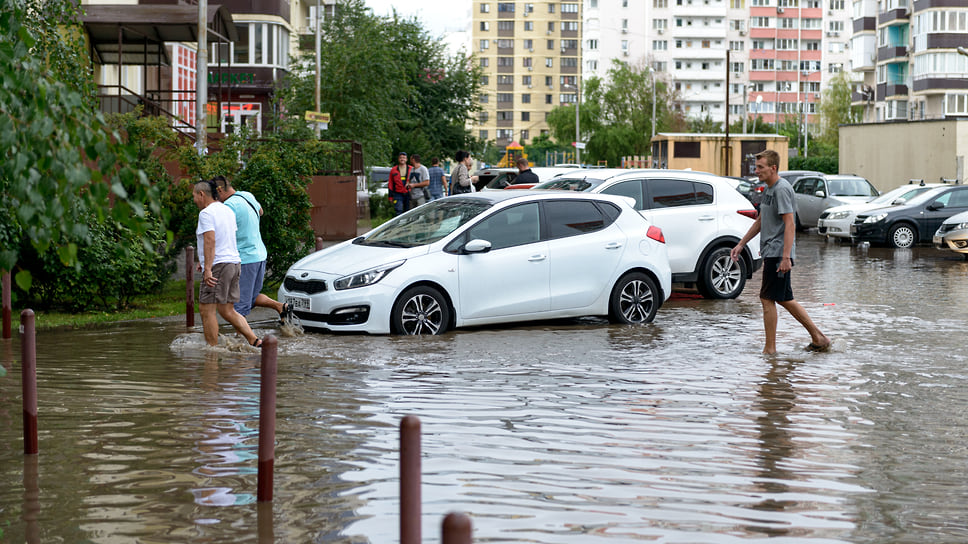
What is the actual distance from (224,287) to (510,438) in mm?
4756

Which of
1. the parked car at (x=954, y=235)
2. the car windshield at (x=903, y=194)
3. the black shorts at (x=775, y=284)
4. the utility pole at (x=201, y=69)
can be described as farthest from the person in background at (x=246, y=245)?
the car windshield at (x=903, y=194)

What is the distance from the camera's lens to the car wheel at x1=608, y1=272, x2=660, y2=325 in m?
14.7

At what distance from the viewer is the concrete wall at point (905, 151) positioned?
44.6m

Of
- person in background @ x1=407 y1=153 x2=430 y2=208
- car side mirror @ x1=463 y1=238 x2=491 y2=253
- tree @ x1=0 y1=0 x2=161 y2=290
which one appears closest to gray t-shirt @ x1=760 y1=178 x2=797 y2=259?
car side mirror @ x1=463 y1=238 x2=491 y2=253

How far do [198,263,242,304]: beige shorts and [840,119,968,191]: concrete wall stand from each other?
120ft

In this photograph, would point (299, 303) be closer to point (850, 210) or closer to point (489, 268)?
point (489, 268)

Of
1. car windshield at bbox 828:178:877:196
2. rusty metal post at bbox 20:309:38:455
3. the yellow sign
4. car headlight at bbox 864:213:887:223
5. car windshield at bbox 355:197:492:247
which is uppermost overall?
the yellow sign

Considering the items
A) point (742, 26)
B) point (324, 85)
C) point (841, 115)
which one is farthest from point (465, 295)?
point (742, 26)

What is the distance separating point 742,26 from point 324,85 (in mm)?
112275

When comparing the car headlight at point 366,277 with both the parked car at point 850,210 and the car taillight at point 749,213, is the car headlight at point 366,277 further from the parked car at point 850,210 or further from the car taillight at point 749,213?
the parked car at point 850,210

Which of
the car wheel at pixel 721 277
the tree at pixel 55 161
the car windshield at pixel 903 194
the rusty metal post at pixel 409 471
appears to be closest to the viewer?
the rusty metal post at pixel 409 471

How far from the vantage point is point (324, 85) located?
43594mm

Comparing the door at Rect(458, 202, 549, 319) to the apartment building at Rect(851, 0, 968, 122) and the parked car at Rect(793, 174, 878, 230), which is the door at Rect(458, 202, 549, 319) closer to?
the parked car at Rect(793, 174, 878, 230)

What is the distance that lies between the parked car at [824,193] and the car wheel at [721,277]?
19342 millimetres
